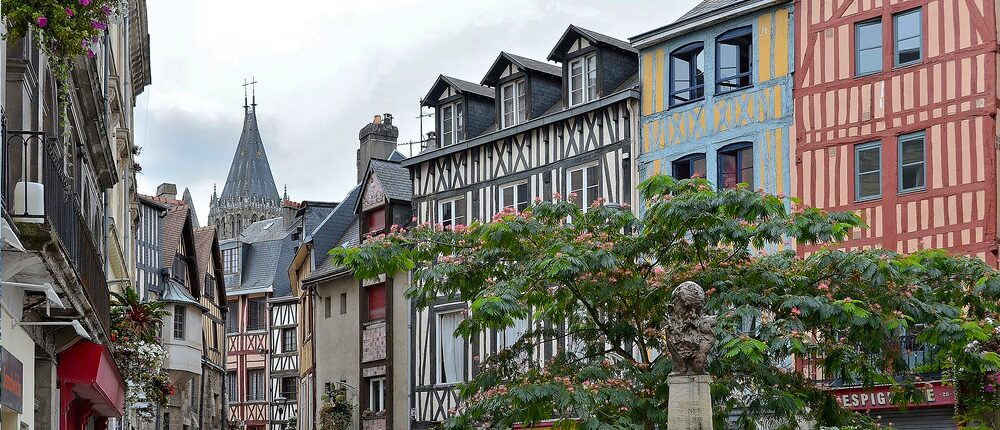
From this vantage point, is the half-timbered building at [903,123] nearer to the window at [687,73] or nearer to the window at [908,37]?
the window at [908,37]

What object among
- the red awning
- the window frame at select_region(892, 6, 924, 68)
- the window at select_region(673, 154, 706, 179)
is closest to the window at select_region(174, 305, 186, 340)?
the window at select_region(673, 154, 706, 179)

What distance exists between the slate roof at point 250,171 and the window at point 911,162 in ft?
295

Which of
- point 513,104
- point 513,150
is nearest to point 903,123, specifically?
point 513,150

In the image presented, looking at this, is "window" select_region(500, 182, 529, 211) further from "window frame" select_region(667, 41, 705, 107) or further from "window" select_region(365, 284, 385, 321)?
"window" select_region(365, 284, 385, 321)

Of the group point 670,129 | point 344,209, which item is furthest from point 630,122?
point 344,209

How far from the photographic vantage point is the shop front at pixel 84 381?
13984 millimetres

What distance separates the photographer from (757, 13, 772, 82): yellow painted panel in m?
25.5

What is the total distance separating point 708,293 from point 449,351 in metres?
16.8

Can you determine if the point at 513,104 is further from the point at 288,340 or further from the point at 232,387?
the point at 232,387

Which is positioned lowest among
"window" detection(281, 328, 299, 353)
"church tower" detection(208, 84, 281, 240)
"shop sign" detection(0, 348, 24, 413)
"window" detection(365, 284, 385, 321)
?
"shop sign" detection(0, 348, 24, 413)

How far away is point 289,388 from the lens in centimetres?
5344

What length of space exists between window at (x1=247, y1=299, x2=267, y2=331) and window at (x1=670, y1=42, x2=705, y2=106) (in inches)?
1290

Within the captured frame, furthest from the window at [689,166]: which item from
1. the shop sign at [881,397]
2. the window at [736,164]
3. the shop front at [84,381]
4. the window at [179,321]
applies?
the window at [179,321]

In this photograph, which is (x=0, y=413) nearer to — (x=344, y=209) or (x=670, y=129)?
(x=670, y=129)
